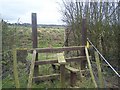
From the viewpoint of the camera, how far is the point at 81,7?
8.87 m

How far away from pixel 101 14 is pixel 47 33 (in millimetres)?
5212

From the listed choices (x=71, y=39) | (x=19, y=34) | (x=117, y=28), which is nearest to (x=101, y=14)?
(x=117, y=28)

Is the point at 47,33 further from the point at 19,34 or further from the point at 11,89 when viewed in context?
the point at 11,89

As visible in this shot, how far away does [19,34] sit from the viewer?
24.7 feet

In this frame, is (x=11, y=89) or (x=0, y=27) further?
(x=0, y=27)

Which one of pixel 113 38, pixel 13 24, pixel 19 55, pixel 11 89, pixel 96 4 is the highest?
pixel 96 4

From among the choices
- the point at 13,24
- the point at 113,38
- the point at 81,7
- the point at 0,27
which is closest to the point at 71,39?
the point at 81,7

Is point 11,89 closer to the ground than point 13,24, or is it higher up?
closer to the ground

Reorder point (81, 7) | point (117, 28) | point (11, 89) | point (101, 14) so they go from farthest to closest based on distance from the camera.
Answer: point (81, 7)
point (101, 14)
point (117, 28)
point (11, 89)

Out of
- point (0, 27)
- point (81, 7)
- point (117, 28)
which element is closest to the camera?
point (0, 27)

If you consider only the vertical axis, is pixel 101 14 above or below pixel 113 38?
above

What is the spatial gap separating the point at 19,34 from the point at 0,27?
1.00 m

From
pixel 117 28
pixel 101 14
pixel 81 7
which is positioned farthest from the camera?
pixel 81 7

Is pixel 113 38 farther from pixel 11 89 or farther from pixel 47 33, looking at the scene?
pixel 47 33
